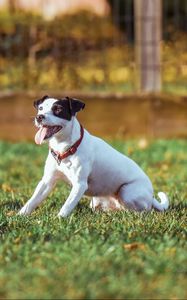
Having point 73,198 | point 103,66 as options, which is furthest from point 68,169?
point 103,66

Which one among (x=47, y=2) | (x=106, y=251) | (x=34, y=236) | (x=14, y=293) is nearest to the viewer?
(x=14, y=293)

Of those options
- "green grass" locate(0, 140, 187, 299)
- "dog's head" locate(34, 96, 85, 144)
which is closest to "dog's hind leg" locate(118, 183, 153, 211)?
"green grass" locate(0, 140, 187, 299)

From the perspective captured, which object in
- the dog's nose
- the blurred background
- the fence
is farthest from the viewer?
the fence

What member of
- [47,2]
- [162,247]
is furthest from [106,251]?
[47,2]

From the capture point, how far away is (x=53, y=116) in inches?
259

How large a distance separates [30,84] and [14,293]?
7798 millimetres

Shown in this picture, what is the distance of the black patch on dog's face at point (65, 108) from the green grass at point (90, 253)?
2.25 ft

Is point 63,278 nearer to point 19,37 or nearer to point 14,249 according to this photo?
point 14,249

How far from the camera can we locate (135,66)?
40.1 feet

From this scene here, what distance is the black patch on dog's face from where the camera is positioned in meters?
6.60

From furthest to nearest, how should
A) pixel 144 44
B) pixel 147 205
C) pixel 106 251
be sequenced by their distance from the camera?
pixel 144 44, pixel 147 205, pixel 106 251

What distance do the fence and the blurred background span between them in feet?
0.04

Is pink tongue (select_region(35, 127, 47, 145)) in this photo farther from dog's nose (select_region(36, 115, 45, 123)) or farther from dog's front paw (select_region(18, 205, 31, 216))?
dog's front paw (select_region(18, 205, 31, 216))

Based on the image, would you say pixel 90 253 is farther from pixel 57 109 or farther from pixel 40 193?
pixel 40 193
